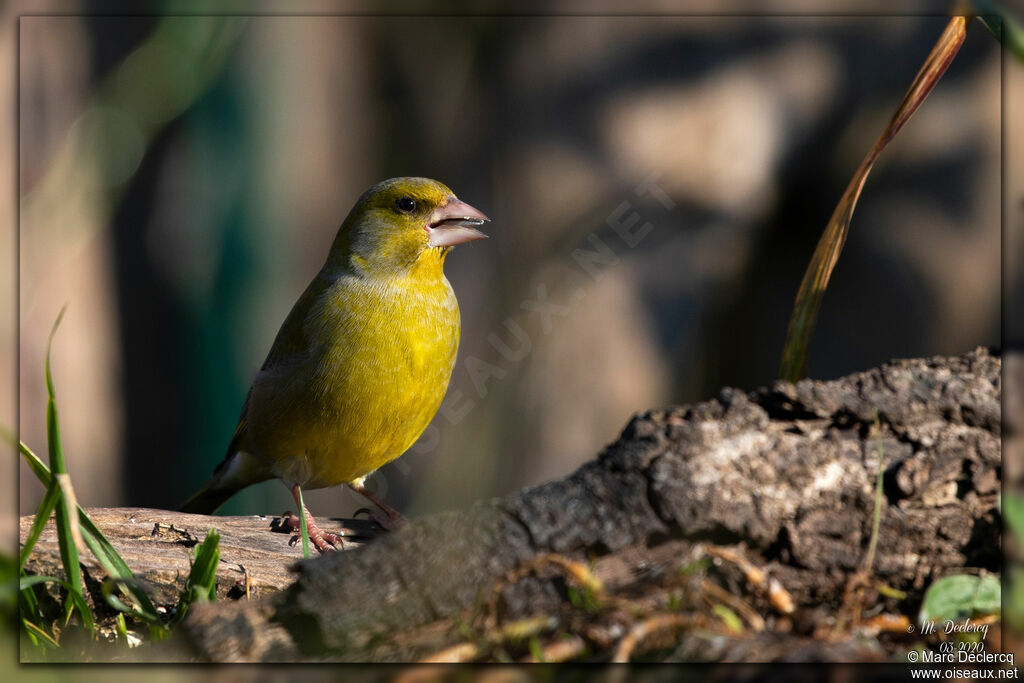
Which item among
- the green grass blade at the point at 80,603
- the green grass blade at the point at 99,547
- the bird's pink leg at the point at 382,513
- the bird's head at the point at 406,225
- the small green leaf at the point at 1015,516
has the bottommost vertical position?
the bird's pink leg at the point at 382,513

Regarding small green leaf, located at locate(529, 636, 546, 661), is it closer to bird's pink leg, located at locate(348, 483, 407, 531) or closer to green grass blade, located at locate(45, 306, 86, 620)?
green grass blade, located at locate(45, 306, 86, 620)

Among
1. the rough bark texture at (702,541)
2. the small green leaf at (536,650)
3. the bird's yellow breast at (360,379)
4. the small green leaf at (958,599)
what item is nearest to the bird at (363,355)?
the bird's yellow breast at (360,379)

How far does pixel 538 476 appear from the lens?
3.72 metres

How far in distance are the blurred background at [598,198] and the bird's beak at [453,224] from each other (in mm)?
160

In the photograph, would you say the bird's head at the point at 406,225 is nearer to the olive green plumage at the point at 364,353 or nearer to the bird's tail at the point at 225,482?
the olive green plumage at the point at 364,353

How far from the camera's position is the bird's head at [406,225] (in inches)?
120

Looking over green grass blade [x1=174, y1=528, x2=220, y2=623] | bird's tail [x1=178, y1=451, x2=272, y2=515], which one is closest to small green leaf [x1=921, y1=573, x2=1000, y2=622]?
green grass blade [x1=174, y1=528, x2=220, y2=623]

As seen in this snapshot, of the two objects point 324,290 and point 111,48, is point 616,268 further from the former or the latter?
point 111,48

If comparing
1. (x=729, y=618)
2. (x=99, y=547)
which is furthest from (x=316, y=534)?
(x=729, y=618)

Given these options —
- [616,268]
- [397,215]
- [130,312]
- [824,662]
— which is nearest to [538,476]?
[616,268]

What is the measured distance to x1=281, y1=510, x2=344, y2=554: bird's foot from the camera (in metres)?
2.51

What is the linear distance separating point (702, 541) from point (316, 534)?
150cm

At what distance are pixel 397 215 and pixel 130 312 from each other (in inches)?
54.0

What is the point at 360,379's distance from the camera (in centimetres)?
283
